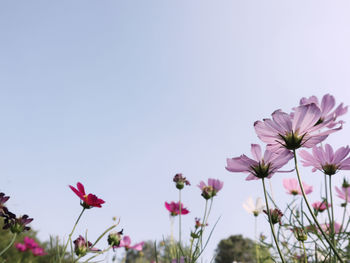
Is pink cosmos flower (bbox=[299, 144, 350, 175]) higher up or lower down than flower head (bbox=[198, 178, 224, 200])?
lower down

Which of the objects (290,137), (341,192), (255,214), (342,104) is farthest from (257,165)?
(255,214)

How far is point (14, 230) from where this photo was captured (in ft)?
3.14

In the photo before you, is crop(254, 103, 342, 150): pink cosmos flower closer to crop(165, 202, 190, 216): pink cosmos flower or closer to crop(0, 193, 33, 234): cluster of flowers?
crop(0, 193, 33, 234): cluster of flowers

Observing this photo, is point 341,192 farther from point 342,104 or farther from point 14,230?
point 14,230

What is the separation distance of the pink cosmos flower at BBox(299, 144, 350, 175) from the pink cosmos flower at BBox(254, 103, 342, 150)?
15 cm

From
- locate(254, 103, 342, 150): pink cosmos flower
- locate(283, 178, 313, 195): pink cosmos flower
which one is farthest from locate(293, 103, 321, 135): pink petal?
locate(283, 178, 313, 195): pink cosmos flower

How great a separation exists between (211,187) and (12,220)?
1048mm

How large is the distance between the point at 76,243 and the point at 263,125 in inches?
35.4

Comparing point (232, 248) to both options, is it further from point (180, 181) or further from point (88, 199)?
point (88, 199)

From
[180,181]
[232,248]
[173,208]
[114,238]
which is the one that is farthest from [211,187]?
[232,248]

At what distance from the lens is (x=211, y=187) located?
5.37 ft

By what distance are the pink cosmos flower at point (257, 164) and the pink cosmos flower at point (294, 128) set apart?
0.06 meters

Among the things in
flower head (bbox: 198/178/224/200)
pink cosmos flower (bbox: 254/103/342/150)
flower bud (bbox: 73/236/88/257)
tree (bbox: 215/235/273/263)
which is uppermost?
tree (bbox: 215/235/273/263)

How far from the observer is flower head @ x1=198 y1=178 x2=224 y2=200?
1.60m
